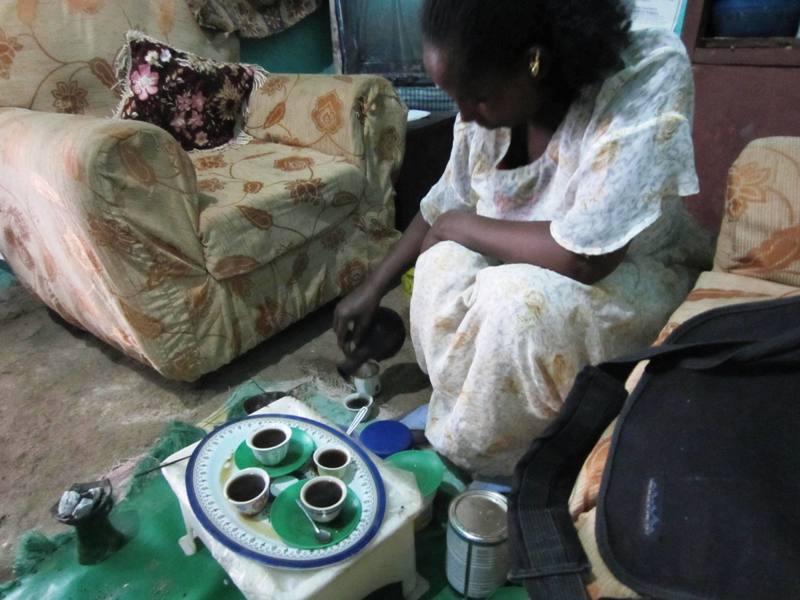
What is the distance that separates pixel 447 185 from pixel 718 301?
1.71 ft

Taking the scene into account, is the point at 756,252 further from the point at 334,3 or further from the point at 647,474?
the point at 334,3

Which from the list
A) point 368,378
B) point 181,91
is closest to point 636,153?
point 368,378

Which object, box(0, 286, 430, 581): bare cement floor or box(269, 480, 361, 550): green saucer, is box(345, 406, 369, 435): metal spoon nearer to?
box(0, 286, 430, 581): bare cement floor

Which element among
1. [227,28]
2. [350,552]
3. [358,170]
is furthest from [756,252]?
[227,28]

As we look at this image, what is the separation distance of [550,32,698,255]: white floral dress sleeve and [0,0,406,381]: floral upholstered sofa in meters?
0.83

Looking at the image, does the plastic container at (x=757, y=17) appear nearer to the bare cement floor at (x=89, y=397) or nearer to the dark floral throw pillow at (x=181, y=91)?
the bare cement floor at (x=89, y=397)

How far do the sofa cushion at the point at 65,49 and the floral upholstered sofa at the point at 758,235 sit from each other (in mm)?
1668

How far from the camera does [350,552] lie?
0.65 metres

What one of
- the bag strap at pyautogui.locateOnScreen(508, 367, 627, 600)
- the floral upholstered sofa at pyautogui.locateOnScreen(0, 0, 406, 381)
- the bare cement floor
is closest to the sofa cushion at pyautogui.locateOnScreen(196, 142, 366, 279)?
the floral upholstered sofa at pyautogui.locateOnScreen(0, 0, 406, 381)

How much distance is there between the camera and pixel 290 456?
0.77 meters

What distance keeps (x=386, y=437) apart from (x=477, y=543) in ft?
1.09

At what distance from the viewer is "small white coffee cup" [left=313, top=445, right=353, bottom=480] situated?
73cm

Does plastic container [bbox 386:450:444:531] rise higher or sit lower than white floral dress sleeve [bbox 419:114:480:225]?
lower

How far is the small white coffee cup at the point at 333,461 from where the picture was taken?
73 centimetres
